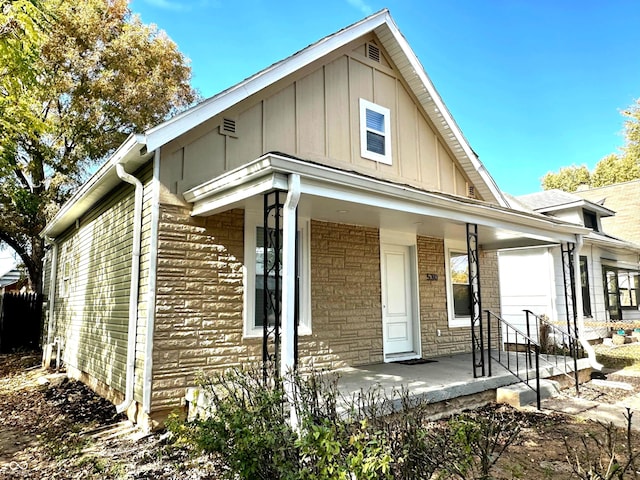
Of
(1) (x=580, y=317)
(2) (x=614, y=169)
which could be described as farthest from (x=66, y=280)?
(2) (x=614, y=169)

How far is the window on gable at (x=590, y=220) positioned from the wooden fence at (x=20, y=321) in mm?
18936

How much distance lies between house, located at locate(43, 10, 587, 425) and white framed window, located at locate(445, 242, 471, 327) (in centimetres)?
5

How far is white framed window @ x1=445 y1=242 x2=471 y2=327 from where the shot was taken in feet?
31.1

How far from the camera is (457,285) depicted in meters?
9.80

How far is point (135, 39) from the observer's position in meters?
16.3

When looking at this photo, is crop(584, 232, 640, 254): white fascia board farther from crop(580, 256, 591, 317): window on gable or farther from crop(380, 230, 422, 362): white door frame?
crop(380, 230, 422, 362): white door frame

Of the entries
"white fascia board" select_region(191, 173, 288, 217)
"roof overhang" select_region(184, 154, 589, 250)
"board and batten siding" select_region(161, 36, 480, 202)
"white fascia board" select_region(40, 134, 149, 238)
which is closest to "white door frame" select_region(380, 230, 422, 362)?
"board and batten siding" select_region(161, 36, 480, 202)

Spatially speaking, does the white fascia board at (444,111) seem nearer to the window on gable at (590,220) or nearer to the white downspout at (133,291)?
the white downspout at (133,291)

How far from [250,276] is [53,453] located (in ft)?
10.3

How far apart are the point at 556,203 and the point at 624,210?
776cm

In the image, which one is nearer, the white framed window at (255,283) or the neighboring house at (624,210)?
the white framed window at (255,283)

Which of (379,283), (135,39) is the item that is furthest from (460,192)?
(135,39)

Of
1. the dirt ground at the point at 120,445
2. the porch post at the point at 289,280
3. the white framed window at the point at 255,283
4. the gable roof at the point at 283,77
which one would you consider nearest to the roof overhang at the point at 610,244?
the gable roof at the point at 283,77

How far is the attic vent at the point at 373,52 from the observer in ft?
28.2
